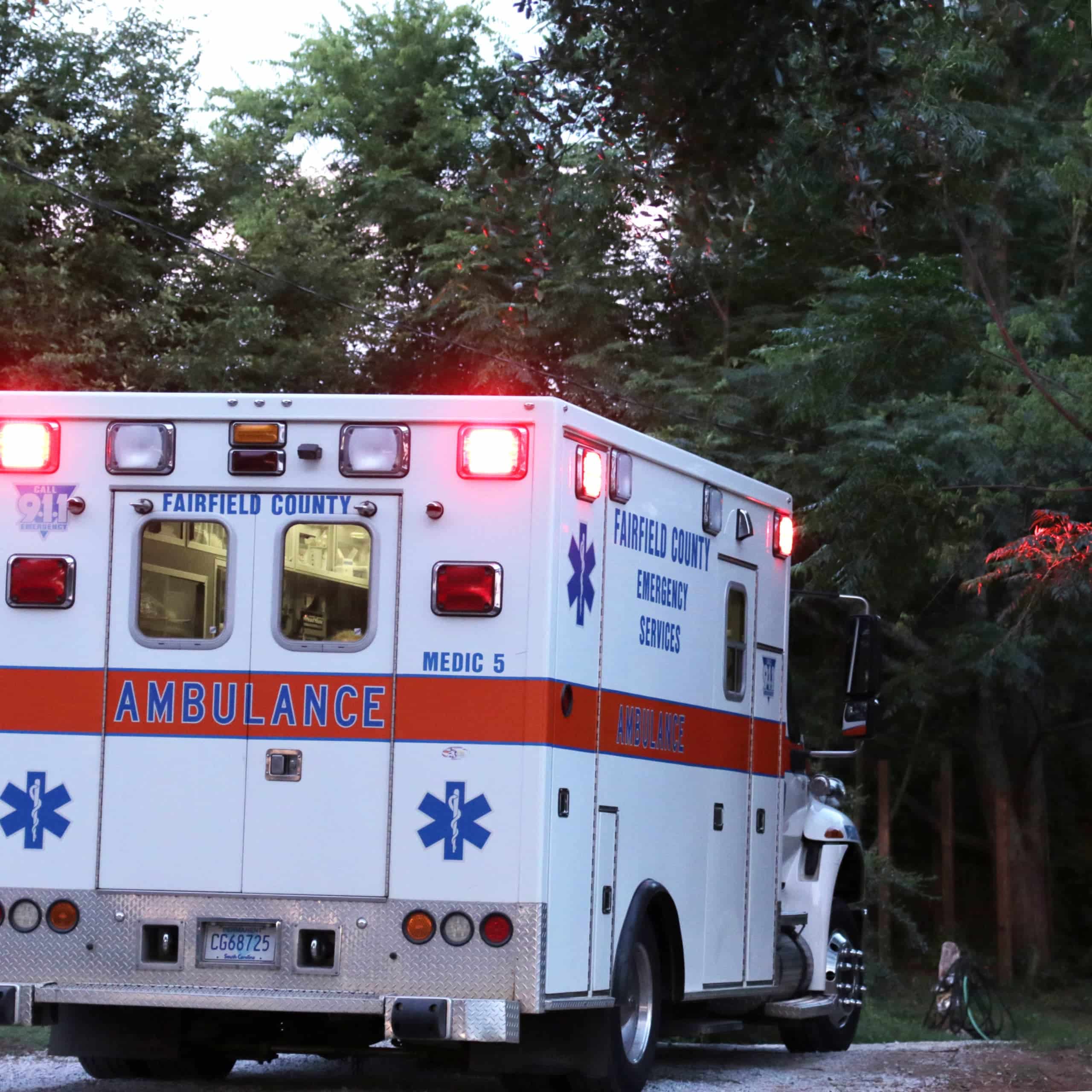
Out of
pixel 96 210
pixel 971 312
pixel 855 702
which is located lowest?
pixel 855 702

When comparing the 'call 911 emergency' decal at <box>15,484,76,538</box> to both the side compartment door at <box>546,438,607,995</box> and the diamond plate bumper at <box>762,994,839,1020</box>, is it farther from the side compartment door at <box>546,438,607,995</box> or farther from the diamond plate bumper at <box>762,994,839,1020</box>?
the diamond plate bumper at <box>762,994,839,1020</box>

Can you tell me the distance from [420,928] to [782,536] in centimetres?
364

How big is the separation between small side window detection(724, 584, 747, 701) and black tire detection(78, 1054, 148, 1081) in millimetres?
3329

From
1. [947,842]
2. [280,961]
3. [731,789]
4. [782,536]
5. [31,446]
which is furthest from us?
[947,842]

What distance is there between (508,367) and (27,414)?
15565 mm

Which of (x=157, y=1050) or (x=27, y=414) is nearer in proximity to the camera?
(x=27, y=414)

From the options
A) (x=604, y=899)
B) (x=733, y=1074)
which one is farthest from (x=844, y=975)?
(x=604, y=899)

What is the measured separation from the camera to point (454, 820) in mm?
7703

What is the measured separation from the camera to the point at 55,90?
918 inches

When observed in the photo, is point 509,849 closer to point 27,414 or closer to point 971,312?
point 27,414

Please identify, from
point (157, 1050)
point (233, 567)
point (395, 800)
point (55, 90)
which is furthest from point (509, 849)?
point (55, 90)

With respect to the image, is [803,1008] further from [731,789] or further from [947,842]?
[947,842]

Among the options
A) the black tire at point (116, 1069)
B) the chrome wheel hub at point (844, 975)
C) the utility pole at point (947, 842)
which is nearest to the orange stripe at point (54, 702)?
the black tire at point (116, 1069)

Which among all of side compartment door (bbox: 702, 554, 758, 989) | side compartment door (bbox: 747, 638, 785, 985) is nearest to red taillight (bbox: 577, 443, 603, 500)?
side compartment door (bbox: 702, 554, 758, 989)
